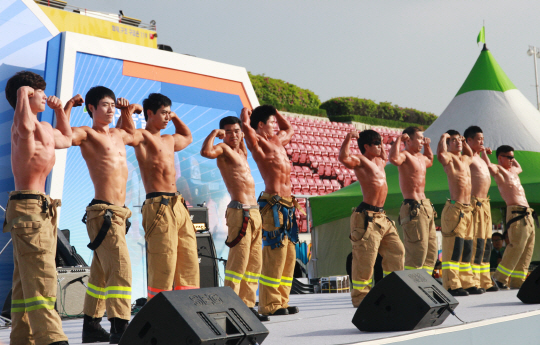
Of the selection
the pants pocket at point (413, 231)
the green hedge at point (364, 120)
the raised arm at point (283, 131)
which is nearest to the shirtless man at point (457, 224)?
the pants pocket at point (413, 231)

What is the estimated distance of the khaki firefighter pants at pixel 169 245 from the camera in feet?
14.1

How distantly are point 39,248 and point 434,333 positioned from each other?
247cm

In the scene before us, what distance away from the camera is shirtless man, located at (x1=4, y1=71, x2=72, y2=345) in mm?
3502

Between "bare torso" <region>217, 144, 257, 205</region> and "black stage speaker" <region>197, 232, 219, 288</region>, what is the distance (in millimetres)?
2791

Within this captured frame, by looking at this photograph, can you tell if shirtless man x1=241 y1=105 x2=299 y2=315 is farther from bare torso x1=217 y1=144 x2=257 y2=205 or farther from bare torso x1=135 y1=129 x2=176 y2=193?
bare torso x1=135 y1=129 x2=176 y2=193

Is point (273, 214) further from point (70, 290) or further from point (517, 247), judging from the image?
point (517, 247)

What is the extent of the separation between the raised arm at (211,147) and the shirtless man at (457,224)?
3239 mm

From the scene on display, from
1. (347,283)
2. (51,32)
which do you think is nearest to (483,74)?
(347,283)

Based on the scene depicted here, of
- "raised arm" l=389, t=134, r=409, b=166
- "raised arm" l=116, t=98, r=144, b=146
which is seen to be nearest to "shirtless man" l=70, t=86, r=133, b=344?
"raised arm" l=116, t=98, r=144, b=146

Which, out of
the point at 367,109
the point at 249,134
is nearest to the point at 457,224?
the point at 249,134

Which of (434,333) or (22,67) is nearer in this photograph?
(434,333)

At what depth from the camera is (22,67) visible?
293 inches

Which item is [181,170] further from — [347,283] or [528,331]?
[528,331]

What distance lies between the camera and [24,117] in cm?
361
